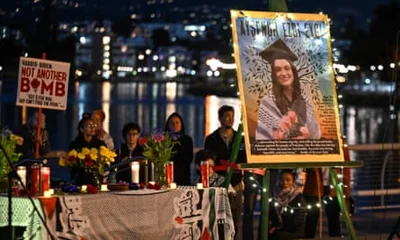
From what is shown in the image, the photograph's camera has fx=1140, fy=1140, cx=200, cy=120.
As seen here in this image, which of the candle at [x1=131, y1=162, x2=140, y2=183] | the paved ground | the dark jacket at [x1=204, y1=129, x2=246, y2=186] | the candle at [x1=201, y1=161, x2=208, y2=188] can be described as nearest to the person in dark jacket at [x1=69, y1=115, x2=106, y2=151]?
the candle at [x1=131, y1=162, x2=140, y2=183]

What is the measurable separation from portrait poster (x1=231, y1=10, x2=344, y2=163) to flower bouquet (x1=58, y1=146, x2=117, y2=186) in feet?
4.96

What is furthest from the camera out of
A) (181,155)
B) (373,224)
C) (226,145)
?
(373,224)

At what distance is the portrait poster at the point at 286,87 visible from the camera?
10.1 meters

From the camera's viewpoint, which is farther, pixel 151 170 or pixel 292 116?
pixel 292 116

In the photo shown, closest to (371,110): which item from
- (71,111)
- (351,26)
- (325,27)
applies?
(351,26)

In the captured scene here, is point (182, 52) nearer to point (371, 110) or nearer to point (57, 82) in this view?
point (371, 110)

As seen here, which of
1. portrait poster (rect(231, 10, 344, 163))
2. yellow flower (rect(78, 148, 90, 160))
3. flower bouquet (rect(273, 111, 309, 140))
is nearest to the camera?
yellow flower (rect(78, 148, 90, 160))

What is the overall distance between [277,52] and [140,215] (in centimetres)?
227

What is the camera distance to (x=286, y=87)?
1035 centimetres

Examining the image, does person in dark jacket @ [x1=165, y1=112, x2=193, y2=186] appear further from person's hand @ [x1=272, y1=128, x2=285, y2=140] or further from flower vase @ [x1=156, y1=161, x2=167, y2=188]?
flower vase @ [x1=156, y1=161, x2=167, y2=188]

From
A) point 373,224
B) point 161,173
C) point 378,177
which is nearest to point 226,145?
point 161,173

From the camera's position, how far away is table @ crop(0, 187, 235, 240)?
331 inches

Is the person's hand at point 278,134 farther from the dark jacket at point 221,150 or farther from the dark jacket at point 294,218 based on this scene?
the dark jacket at point 294,218

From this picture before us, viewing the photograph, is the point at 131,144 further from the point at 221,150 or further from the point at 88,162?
the point at 88,162
